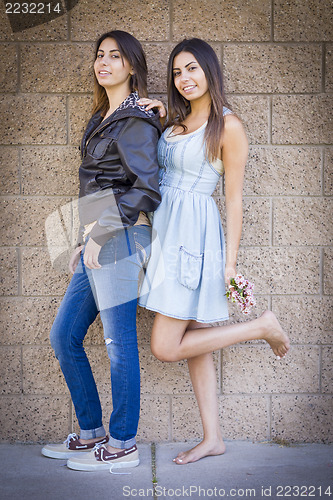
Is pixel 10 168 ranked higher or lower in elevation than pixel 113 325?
higher

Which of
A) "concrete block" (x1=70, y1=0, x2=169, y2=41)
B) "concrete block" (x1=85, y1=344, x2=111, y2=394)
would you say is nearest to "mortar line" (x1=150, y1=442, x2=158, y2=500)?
"concrete block" (x1=85, y1=344, x2=111, y2=394)

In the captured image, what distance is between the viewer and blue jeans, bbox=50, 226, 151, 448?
2.58m

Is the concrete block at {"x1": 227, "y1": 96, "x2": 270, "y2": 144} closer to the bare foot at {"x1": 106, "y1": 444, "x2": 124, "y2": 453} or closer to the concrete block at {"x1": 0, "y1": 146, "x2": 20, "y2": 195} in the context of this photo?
the concrete block at {"x1": 0, "y1": 146, "x2": 20, "y2": 195}

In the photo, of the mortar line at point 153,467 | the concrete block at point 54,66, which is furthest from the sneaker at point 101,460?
the concrete block at point 54,66

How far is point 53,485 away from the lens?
2533 millimetres

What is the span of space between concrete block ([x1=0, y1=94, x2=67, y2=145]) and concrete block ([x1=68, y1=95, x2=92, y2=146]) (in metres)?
0.04

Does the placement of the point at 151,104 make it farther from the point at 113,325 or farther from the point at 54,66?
the point at 113,325

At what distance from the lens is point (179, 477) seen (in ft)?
8.59

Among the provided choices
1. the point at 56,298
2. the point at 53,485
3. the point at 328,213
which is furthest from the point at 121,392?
the point at 328,213

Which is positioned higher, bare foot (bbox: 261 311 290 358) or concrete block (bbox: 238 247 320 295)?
concrete block (bbox: 238 247 320 295)

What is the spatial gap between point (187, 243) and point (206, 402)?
85 centimetres

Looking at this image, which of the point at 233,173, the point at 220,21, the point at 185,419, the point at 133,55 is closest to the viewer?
the point at 233,173

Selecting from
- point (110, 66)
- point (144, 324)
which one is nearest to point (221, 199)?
point (144, 324)

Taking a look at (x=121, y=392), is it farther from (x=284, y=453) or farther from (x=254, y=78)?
(x=254, y=78)
